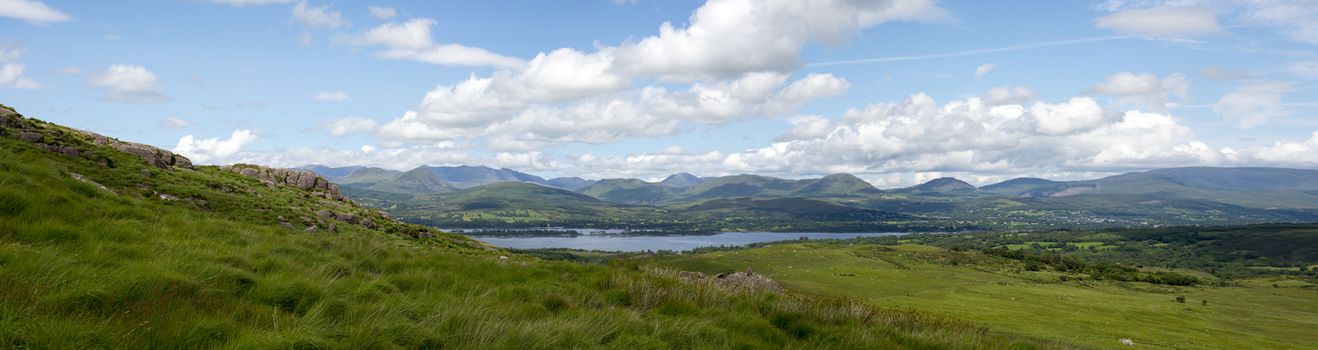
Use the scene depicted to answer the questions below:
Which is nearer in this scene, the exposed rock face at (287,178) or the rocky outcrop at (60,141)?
the rocky outcrop at (60,141)

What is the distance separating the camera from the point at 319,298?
23.6 ft

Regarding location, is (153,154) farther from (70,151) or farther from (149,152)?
(70,151)

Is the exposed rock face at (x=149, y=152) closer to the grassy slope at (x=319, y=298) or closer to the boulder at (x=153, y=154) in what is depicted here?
the boulder at (x=153, y=154)

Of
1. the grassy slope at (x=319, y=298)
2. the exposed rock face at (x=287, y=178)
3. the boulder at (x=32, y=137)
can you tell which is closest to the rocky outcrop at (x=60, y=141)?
the boulder at (x=32, y=137)

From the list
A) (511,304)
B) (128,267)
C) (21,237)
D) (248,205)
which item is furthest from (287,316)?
(248,205)

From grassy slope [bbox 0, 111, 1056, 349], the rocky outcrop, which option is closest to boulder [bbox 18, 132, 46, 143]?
the rocky outcrop

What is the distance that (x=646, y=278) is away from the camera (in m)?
11.4

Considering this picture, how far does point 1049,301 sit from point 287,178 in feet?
242

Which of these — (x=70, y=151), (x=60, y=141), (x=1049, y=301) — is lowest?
(x=1049, y=301)

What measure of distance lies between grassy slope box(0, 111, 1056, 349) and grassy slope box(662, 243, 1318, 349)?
1946cm

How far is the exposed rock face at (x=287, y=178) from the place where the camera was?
158 feet

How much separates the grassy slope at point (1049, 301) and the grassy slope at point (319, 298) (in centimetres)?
1946

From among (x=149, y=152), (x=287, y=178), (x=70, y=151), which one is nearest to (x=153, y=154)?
(x=149, y=152)

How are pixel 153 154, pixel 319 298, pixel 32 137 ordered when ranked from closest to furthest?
pixel 319 298
pixel 32 137
pixel 153 154
